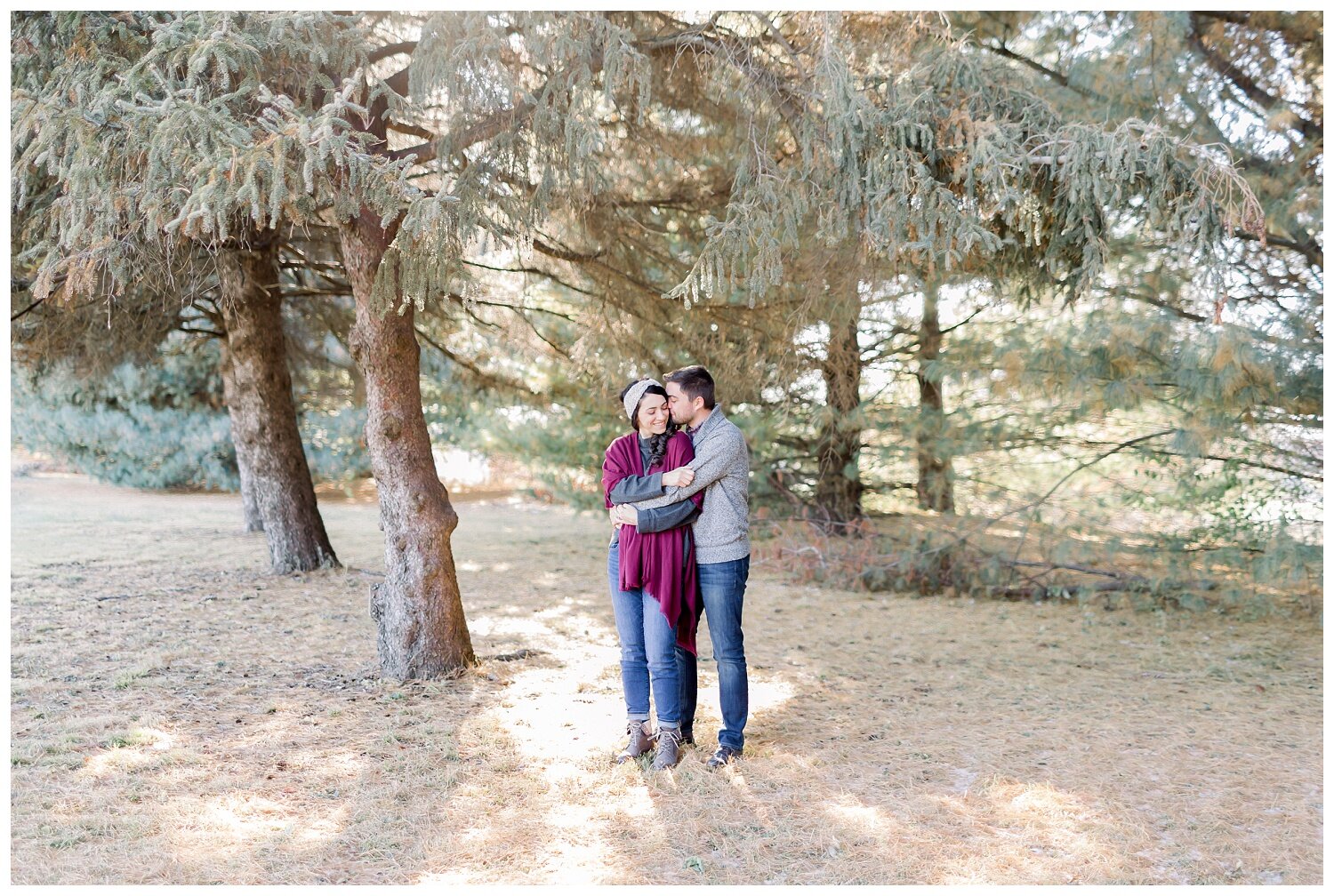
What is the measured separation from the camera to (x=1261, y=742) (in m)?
4.89

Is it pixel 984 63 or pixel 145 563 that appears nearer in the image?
pixel 984 63

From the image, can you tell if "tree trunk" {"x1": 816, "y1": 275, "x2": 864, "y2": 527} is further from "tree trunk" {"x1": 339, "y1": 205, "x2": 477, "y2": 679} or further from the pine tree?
the pine tree

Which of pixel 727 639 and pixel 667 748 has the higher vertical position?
pixel 727 639

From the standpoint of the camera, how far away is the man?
13.6 ft

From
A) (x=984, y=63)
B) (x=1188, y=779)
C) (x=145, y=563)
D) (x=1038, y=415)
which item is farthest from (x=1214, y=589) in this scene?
(x=145, y=563)

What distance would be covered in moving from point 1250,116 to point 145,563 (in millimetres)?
9483

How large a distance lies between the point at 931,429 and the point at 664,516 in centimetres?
509

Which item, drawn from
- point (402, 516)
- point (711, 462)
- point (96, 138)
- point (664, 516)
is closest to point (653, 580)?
point (664, 516)

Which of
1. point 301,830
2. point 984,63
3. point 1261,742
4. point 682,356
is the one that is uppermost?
point 984,63

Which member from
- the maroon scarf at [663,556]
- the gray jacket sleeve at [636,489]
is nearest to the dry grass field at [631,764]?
the maroon scarf at [663,556]

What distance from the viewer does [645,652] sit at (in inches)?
173

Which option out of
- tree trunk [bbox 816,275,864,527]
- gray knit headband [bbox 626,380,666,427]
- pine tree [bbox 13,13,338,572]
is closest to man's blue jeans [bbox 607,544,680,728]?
gray knit headband [bbox 626,380,666,427]

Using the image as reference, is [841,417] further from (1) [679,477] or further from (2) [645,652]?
(1) [679,477]
